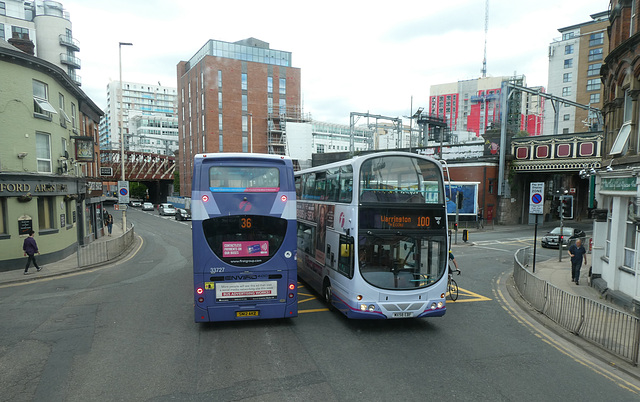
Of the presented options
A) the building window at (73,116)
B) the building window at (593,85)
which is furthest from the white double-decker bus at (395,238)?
the building window at (593,85)

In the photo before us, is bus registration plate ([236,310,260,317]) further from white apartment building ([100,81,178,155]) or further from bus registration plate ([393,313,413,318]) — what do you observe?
white apartment building ([100,81,178,155])

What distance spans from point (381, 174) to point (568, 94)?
3083 inches

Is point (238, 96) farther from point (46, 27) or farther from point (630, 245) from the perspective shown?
point (630, 245)

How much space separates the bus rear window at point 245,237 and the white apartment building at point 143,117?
359 ft

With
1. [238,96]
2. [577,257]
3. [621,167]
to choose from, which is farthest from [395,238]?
[238,96]

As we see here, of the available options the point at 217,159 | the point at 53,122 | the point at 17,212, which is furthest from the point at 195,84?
the point at 217,159

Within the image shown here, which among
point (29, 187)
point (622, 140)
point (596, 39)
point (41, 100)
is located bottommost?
point (29, 187)

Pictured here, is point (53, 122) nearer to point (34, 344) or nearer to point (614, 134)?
point (34, 344)

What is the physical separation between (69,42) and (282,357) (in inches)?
3027

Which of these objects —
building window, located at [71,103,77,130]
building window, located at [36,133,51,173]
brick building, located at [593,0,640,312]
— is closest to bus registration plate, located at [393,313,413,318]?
brick building, located at [593,0,640,312]

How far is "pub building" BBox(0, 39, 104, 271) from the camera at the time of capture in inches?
661

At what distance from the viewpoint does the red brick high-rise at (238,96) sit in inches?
2352

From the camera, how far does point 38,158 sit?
18719 millimetres

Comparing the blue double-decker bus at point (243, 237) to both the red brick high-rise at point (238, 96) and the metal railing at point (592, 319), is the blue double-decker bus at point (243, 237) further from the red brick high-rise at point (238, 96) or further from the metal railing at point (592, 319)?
the red brick high-rise at point (238, 96)
